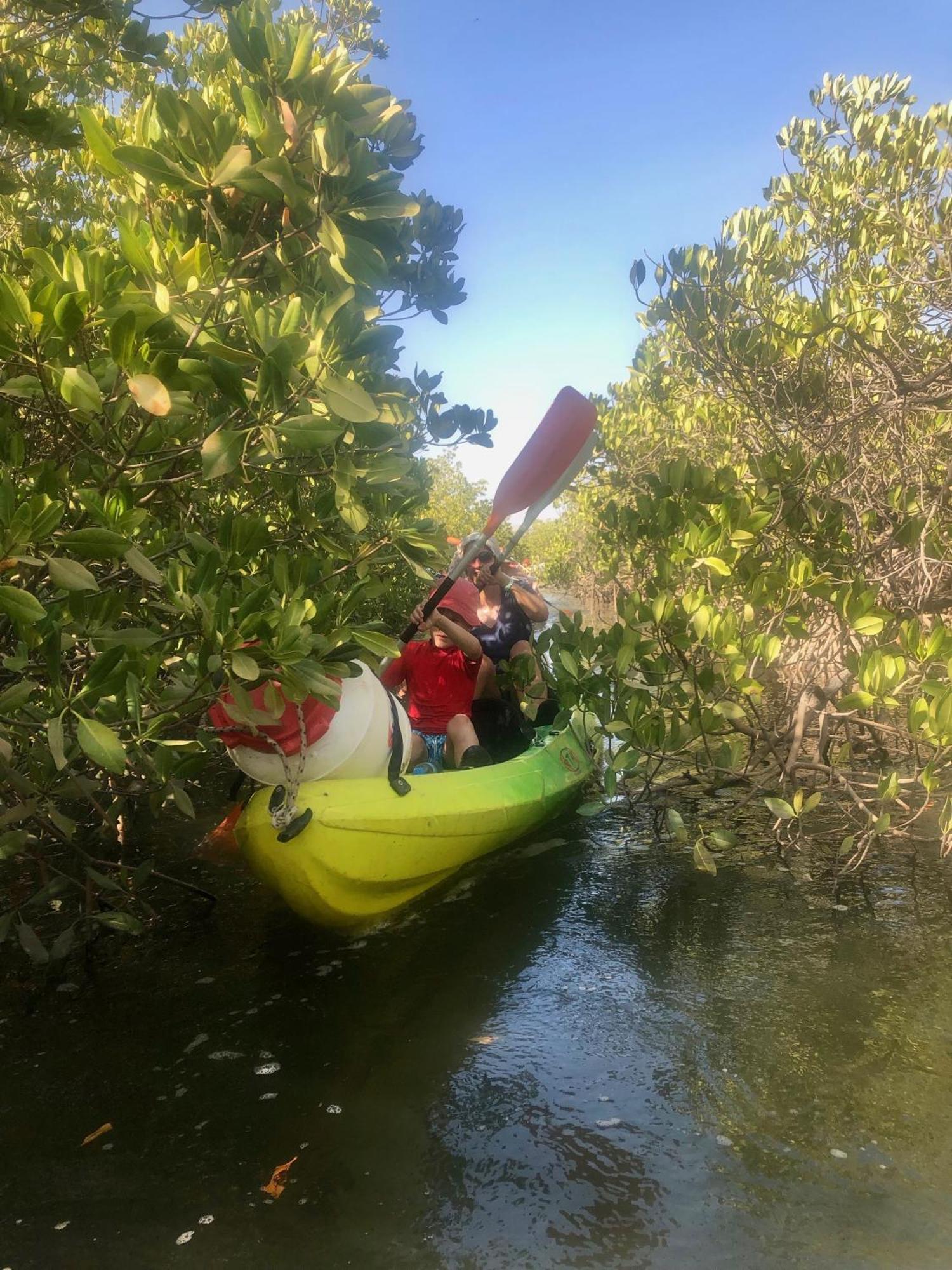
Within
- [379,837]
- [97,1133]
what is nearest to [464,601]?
[379,837]

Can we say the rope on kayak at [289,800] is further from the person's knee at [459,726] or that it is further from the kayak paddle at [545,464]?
the person's knee at [459,726]

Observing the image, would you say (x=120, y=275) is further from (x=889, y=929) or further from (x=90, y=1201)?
(x=889, y=929)

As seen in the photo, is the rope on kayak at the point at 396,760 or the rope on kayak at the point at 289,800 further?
the rope on kayak at the point at 396,760

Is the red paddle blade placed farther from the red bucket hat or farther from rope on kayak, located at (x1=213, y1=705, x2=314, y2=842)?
rope on kayak, located at (x1=213, y1=705, x2=314, y2=842)

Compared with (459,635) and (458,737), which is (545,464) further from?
(458,737)

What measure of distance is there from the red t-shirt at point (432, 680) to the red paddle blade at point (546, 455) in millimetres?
933

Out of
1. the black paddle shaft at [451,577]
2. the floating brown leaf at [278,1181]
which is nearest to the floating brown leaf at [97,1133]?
the floating brown leaf at [278,1181]

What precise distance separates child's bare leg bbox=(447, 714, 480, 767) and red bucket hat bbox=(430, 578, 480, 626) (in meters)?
0.67

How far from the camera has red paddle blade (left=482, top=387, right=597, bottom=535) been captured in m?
4.96

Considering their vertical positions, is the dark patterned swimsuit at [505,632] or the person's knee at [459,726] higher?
the dark patterned swimsuit at [505,632]

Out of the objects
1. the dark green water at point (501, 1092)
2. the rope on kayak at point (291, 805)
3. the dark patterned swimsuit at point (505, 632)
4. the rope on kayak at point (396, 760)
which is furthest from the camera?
the dark patterned swimsuit at point (505, 632)

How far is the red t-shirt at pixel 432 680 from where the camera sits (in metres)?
5.32

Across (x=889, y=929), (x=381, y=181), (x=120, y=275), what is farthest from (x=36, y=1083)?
(x=889, y=929)

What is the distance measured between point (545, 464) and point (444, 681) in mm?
1554
